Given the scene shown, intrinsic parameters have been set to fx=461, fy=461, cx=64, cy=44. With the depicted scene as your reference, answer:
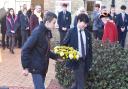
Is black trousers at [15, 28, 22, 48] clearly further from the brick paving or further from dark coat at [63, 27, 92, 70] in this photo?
dark coat at [63, 27, 92, 70]

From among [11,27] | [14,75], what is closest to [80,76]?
[14,75]

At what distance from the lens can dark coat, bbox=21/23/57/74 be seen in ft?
24.1

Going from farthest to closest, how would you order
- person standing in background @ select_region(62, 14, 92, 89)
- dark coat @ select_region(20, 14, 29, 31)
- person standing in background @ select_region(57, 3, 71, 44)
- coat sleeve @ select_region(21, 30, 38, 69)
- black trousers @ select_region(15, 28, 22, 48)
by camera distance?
black trousers @ select_region(15, 28, 22, 48) < dark coat @ select_region(20, 14, 29, 31) < person standing in background @ select_region(57, 3, 71, 44) < person standing in background @ select_region(62, 14, 92, 89) < coat sleeve @ select_region(21, 30, 38, 69)

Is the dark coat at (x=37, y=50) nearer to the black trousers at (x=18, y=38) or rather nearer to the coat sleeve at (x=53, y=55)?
the coat sleeve at (x=53, y=55)

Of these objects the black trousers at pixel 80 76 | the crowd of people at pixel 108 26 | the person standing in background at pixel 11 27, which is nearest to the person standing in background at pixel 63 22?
the crowd of people at pixel 108 26

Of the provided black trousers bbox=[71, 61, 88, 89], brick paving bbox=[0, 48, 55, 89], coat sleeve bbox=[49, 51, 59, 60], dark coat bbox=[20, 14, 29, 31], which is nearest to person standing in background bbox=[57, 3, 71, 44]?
dark coat bbox=[20, 14, 29, 31]

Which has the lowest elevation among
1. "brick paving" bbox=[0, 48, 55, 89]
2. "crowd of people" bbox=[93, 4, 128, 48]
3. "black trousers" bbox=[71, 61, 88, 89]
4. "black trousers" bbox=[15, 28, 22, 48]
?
"brick paving" bbox=[0, 48, 55, 89]

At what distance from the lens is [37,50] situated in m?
7.43

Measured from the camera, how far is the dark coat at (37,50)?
7.34 m

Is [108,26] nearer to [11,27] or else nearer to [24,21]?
[24,21]

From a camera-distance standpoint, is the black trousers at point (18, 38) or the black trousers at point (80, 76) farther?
the black trousers at point (18, 38)

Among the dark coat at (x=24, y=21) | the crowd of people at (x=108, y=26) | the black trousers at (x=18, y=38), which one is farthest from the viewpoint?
the black trousers at (x=18, y=38)

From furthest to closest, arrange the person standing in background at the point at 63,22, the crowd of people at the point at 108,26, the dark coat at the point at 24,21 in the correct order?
the dark coat at the point at 24,21
the person standing in background at the point at 63,22
the crowd of people at the point at 108,26

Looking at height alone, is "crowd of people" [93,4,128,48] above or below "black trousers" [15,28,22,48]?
above
